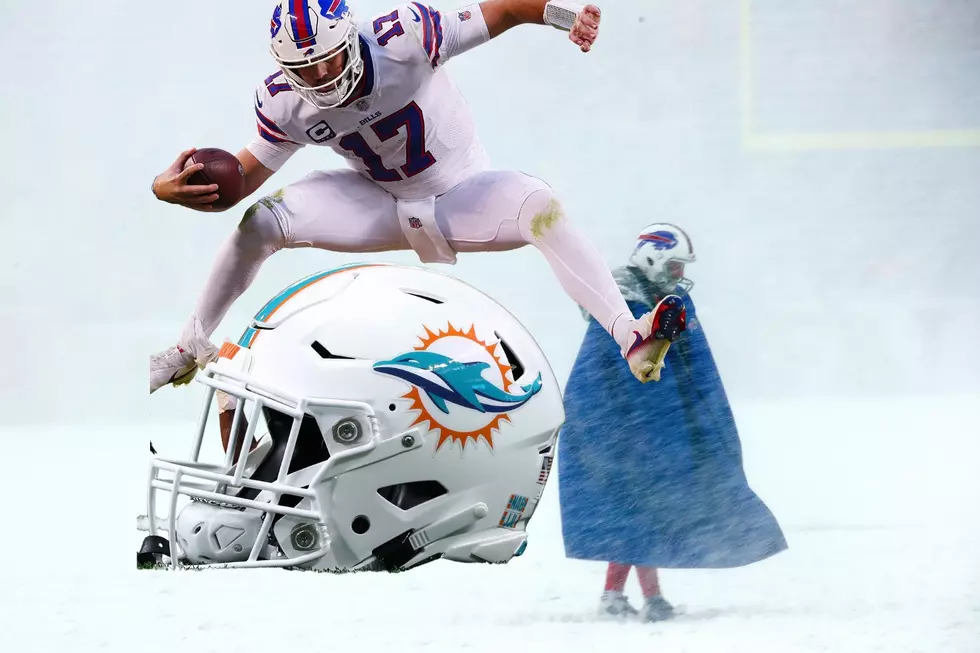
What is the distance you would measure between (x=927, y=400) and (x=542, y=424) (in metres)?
2.27

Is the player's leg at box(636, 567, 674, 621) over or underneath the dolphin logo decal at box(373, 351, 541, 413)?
underneath

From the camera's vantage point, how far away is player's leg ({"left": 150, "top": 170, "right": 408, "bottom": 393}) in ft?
6.23

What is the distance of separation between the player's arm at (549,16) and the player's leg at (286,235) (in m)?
0.34

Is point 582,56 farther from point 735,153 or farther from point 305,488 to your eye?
point 305,488

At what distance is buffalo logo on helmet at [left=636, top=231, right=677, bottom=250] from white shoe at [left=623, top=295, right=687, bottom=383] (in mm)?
259

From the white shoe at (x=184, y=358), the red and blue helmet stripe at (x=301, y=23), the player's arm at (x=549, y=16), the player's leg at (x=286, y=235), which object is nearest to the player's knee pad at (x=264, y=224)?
the player's leg at (x=286, y=235)

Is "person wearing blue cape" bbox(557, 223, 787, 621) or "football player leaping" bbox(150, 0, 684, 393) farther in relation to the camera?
"person wearing blue cape" bbox(557, 223, 787, 621)

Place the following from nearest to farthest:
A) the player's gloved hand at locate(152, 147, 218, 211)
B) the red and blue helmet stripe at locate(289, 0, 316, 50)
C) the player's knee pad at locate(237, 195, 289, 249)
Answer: the red and blue helmet stripe at locate(289, 0, 316, 50) → the player's gloved hand at locate(152, 147, 218, 211) → the player's knee pad at locate(237, 195, 289, 249)

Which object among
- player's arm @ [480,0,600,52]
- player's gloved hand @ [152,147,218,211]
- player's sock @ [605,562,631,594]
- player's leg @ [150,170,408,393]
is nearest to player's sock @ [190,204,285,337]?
player's leg @ [150,170,408,393]

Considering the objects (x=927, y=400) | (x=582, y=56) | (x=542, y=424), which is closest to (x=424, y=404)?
(x=542, y=424)

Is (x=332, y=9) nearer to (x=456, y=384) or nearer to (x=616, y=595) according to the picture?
(x=456, y=384)

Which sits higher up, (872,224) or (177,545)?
(872,224)

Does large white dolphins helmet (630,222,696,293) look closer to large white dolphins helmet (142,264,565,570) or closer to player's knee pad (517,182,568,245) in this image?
player's knee pad (517,182,568,245)

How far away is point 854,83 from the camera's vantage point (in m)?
3.54
